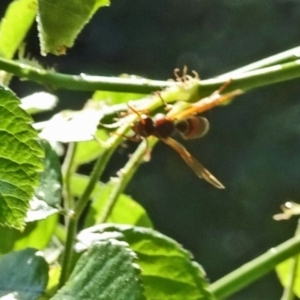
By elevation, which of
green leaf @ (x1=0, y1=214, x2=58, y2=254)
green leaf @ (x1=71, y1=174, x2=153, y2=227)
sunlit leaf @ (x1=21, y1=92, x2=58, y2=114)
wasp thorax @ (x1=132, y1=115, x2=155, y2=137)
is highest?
wasp thorax @ (x1=132, y1=115, x2=155, y2=137)

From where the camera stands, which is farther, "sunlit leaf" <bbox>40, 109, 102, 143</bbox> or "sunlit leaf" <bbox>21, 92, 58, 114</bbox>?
"sunlit leaf" <bbox>21, 92, 58, 114</bbox>

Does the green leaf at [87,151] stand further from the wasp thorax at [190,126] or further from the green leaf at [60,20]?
the green leaf at [60,20]

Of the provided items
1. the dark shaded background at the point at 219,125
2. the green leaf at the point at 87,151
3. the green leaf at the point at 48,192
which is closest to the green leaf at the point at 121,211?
the green leaf at the point at 87,151

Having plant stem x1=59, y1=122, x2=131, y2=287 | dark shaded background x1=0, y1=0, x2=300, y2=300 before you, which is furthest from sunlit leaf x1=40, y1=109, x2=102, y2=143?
dark shaded background x1=0, y1=0, x2=300, y2=300

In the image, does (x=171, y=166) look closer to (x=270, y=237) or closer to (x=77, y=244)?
(x=270, y=237)

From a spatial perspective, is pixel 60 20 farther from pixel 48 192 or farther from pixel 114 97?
pixel 114 97

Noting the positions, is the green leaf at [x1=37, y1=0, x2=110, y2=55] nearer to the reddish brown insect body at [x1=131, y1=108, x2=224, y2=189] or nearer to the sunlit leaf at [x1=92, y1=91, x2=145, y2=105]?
the reddish brown insect body at [x1=131, y1=108, x2=224, y2=189]

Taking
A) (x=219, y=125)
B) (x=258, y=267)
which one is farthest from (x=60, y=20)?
(x=219, y=125)

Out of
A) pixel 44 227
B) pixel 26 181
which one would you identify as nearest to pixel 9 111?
pixel 26 181
